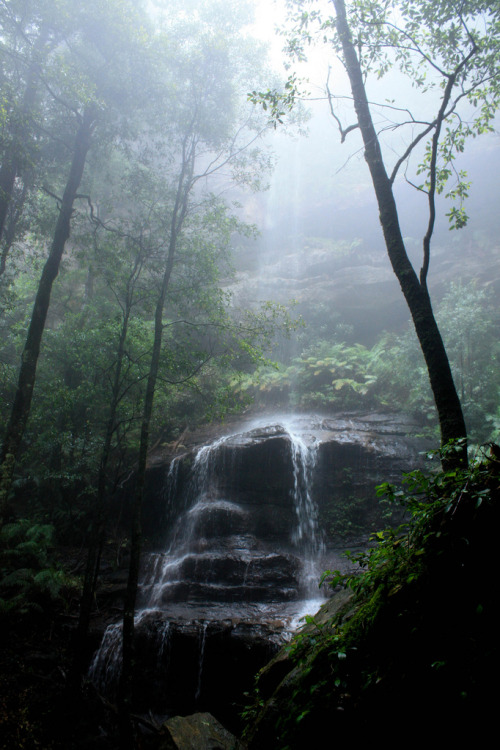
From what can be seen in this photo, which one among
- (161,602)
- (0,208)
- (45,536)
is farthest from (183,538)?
(0,208)

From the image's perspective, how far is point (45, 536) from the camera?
386 inches

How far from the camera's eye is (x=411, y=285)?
4617 mm

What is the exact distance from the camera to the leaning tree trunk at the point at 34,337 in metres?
7.74

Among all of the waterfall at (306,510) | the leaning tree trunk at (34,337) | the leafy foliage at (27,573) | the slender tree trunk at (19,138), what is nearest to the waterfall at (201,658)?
the waterfall at (306,510)

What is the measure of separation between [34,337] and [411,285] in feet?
27.1

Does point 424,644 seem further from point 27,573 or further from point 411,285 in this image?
point 27,573

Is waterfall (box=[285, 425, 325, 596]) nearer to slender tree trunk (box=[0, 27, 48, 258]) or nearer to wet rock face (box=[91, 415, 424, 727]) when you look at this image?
wet rock face (box=[91, 415, 424, 727])

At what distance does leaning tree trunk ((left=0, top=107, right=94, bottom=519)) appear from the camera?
7742mm

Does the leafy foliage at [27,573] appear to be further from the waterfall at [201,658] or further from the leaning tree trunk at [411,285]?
the leaning tree trunk at [411,285]

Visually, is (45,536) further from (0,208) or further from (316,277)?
(316,277)

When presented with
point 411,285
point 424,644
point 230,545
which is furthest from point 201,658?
point 411,285

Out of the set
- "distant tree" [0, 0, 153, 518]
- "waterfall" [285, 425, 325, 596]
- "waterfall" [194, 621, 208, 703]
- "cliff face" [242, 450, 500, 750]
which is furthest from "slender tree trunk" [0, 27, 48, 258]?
"cliff face" [242, 450, 500, 750]

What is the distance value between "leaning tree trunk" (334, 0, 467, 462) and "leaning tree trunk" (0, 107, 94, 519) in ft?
25.2

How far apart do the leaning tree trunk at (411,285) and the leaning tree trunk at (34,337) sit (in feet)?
25.2
